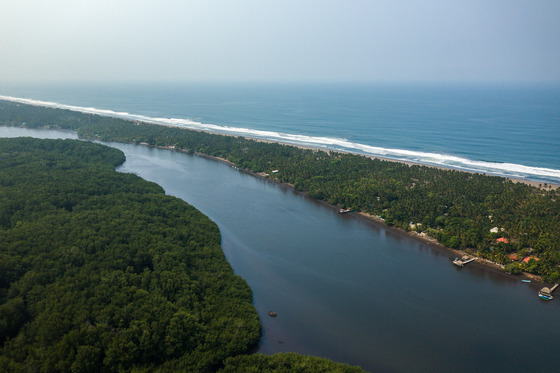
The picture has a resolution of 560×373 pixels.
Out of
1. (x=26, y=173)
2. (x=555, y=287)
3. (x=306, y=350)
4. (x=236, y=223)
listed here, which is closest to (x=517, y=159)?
(x=555, y=287)

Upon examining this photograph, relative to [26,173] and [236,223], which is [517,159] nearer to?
[236,223]

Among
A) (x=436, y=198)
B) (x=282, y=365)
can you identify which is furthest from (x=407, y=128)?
(x=282, y=365)

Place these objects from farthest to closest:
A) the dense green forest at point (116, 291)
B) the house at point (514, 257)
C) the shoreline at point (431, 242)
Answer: the house at point (514, 257) < the shoreline at point (431, 242) < the dense green forest at point (116, 291)

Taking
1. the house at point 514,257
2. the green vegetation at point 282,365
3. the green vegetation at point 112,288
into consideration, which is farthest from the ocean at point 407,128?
the green vegetation at point 282,365

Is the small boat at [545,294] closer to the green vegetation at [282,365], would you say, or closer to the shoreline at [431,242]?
the shoreline at [431,242]

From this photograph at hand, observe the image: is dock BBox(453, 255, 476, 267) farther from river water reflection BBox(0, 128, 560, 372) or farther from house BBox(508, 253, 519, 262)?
house BBox(508, 253, 519, 262)

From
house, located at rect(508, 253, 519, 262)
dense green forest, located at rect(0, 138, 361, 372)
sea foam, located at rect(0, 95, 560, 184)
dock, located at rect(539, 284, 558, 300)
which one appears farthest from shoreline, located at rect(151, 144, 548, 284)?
sea foam, located at rect(0, 95, 560, 184)

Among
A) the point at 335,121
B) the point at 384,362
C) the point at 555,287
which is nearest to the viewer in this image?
the point at 384,362
